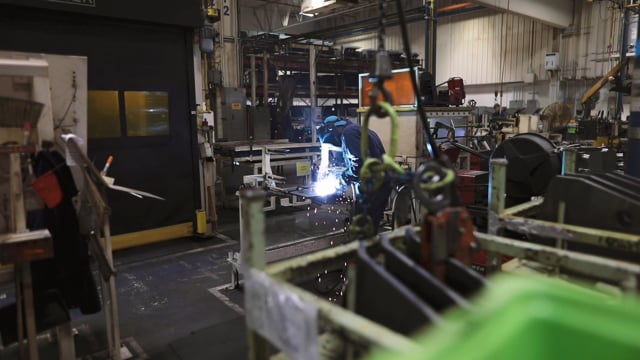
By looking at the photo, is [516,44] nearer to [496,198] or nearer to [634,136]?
[634,136]

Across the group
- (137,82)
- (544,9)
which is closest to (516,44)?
(544,9)

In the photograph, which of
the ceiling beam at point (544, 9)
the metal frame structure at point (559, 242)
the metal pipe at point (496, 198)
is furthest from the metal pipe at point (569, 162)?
the ceiling beam at point (544, 9)

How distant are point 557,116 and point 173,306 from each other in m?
8.22

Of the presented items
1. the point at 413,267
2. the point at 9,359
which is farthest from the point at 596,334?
the point at 9,359

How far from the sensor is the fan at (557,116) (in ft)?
27.5

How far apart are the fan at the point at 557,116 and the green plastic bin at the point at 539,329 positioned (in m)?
8.80

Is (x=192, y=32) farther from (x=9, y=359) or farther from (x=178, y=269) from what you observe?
(x=9, y=359)

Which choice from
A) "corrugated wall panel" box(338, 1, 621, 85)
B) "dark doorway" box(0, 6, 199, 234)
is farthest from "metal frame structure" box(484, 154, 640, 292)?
"corrugated wall panel" box(338, 1, 621, 85)

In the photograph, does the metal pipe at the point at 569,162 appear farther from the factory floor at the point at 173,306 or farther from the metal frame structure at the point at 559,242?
the factory floor at the point at 173,306

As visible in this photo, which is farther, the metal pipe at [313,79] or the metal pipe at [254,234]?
the metal pipe at [313,79]

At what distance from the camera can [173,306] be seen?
10.1ft

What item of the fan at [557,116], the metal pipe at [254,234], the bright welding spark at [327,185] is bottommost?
the bright welding spark at [327,185]

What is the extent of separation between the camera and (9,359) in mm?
2422

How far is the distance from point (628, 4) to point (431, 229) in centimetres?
761
